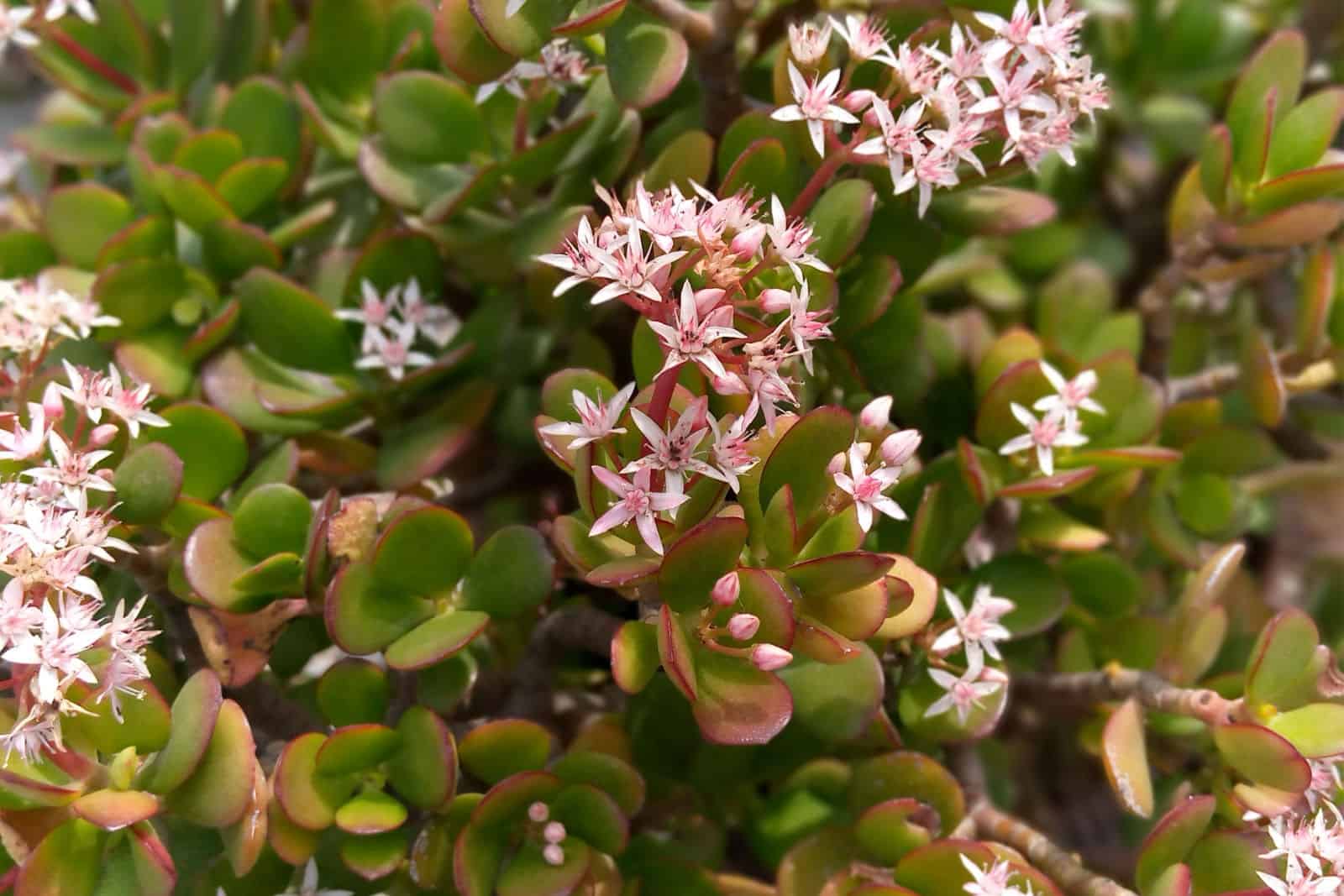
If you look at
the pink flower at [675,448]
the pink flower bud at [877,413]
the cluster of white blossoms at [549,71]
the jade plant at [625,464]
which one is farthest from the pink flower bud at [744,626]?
the cluster of white blossoms at [549,71]

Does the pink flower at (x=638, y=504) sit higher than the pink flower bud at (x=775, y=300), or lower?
lower

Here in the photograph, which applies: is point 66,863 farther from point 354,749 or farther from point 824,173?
point 824,173

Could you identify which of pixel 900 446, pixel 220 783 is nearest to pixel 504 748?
pixel 220 783

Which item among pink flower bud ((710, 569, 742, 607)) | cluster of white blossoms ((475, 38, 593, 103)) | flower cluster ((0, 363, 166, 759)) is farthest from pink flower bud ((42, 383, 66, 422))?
pink flower bud ((710, 569, 742, 607))

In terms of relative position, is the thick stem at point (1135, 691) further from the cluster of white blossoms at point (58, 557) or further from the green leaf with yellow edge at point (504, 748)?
the cluster of white blossoms at point (58, 557)

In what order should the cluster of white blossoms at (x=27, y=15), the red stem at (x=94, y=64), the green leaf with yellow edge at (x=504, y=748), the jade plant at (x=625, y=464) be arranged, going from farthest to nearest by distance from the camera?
the red stem at (x=94, y=64), the cluster of white blossoms at (x=27, y=15), the green leaf with yellow edge at (x=504, y=748), the jade plant at (x=625, y=464)

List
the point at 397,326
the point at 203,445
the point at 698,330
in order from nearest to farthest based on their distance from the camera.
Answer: the point at 698,330 < the point at 203,445 < the point at 397,326
